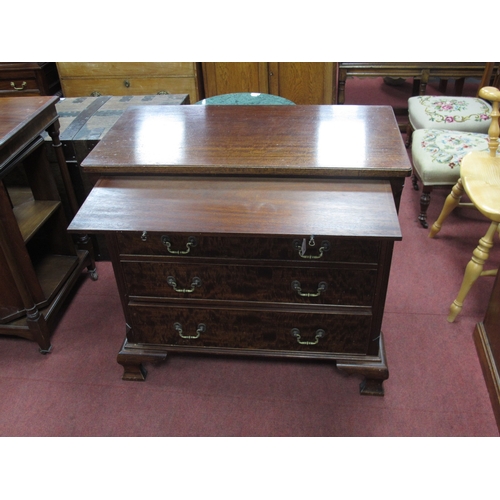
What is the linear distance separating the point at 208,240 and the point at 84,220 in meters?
0.40

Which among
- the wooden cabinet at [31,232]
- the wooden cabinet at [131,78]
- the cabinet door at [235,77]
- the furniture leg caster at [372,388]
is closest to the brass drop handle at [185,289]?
the wooden cabinet at [31,232]

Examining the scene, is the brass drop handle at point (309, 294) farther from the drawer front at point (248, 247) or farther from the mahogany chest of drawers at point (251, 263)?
the drawer front at point (248, 247)

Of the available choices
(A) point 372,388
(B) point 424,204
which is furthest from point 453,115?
(A) point 372,388

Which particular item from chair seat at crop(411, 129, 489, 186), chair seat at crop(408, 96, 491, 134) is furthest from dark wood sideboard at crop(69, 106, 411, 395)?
chair seat at crop(408, 96, 491, 134)

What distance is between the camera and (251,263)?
165 cm

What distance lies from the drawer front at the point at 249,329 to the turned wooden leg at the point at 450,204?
1.16 m

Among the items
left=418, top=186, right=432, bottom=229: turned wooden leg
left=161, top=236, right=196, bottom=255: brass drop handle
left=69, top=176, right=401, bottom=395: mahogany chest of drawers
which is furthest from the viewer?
left=418, top=186, right=432, bottom=229: turned wooden leg

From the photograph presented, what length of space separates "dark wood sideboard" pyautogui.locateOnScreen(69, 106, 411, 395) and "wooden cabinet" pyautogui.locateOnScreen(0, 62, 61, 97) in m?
2.42

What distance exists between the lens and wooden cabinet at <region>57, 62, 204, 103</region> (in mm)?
3768

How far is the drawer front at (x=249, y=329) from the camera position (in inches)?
70.5

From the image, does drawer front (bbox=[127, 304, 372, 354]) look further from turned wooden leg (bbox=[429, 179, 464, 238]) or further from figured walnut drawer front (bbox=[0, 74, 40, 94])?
figured walnut drawer front (bbox=[0, 74, 40, 94])

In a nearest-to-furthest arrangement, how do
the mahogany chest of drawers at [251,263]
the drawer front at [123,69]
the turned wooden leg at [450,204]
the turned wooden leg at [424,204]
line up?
the mahogany chest of drawers at [251,263] < the turned wooden leg at [450,204] < the turned wooden leg at [424,204] < the drawer front at [123,69]

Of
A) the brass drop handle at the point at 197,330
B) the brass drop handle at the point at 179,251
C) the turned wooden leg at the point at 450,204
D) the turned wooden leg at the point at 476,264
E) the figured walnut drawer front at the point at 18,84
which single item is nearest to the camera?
the brass drop handle at the point at 179,251

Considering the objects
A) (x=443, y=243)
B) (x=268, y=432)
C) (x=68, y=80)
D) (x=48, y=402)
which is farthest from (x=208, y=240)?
(x=68, y=80)
